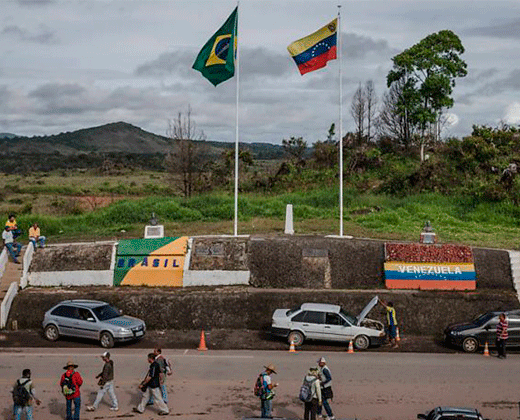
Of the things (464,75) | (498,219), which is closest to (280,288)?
(498,219)

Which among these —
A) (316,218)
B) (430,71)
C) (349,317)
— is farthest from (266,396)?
(430,71)

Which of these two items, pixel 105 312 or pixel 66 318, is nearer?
pixel 66 318

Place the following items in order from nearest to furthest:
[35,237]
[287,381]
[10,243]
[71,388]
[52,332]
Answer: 1. [71,388]
2. [287,381]
3. [52,332]
4. [35,237]
5. [10,243]

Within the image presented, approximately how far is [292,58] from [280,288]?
8711 millimetres

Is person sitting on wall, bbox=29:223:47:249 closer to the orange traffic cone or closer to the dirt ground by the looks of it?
the dirt ground

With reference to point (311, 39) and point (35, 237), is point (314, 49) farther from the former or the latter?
point (35, 237)

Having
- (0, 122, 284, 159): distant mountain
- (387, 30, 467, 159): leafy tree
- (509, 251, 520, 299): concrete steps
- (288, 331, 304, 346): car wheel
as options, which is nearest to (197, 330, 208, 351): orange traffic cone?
(288, 331, 304, 346): car wheel

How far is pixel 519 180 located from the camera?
39.8 m

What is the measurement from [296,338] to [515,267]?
10.00 m

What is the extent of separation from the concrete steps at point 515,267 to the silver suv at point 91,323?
45.5ft

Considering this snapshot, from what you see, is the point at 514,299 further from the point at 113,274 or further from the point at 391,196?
the point at 391,196

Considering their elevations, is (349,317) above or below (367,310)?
below

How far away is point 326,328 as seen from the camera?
21.5m

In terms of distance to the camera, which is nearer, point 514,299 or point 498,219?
point 514,299
